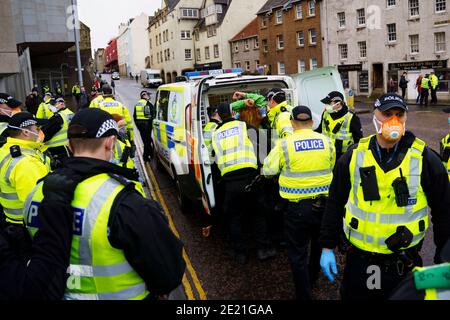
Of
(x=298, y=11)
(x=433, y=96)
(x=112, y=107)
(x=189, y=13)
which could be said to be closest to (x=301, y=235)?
(x=112, y=107)

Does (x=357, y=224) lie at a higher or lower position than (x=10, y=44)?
lower

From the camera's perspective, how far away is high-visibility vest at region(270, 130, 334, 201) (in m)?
4.36

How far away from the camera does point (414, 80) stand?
28688mm

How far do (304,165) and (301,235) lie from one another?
2.36 ft

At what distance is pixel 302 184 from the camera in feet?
14.3

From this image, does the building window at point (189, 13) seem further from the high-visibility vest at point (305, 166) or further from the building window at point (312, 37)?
the high-visibility vest at point (305, 166)

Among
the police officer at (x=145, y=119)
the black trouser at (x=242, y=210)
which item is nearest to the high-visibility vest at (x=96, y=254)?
the black trouser at (x=242, y=210)

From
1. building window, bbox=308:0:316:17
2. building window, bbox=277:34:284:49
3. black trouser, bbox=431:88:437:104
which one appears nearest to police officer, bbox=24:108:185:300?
black trouser, bbox=431:88:437:104

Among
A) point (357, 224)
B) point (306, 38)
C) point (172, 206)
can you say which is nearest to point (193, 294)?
point (357, 224)

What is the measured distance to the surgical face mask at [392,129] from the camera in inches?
119

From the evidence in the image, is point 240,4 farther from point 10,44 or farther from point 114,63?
point 114,63
